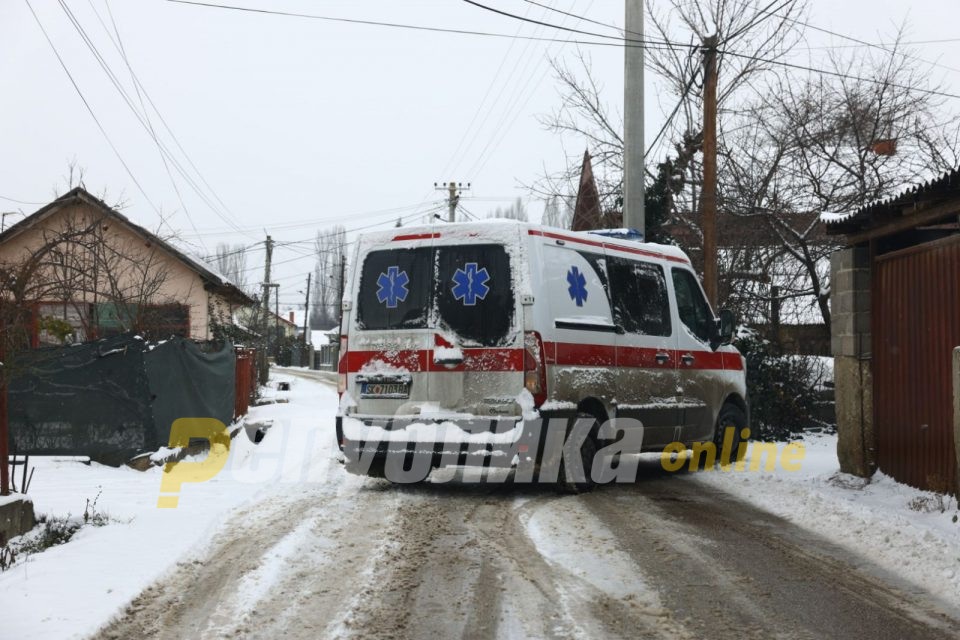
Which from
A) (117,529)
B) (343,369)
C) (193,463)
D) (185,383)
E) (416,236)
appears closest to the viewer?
(117,529)

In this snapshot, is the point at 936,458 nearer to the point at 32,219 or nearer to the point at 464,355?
the point at 464,355

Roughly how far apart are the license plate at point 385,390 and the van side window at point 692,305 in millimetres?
3592

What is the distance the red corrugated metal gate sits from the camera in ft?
26.0

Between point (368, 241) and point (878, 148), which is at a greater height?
point (878, 148)

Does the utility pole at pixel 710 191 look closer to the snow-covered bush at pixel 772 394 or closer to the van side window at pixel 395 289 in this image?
the snow-covered bush at pixel 772 394

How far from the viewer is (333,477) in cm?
1005

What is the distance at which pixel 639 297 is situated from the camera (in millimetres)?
9648

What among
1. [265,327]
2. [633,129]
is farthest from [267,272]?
[633,129]

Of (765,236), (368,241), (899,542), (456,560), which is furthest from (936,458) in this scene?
(765,236)

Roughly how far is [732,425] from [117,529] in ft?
24.1

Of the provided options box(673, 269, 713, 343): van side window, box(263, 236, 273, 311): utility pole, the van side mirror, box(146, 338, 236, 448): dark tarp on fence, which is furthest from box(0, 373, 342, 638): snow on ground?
box(263, 236, 273, 311): utility pole

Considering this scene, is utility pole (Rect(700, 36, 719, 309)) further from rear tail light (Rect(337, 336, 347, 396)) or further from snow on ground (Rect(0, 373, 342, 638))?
rear tail light (Rect(337, 336, 347, 396))

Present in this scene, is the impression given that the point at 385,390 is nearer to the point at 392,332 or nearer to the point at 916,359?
the point at 392,332

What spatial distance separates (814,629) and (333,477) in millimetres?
6468
